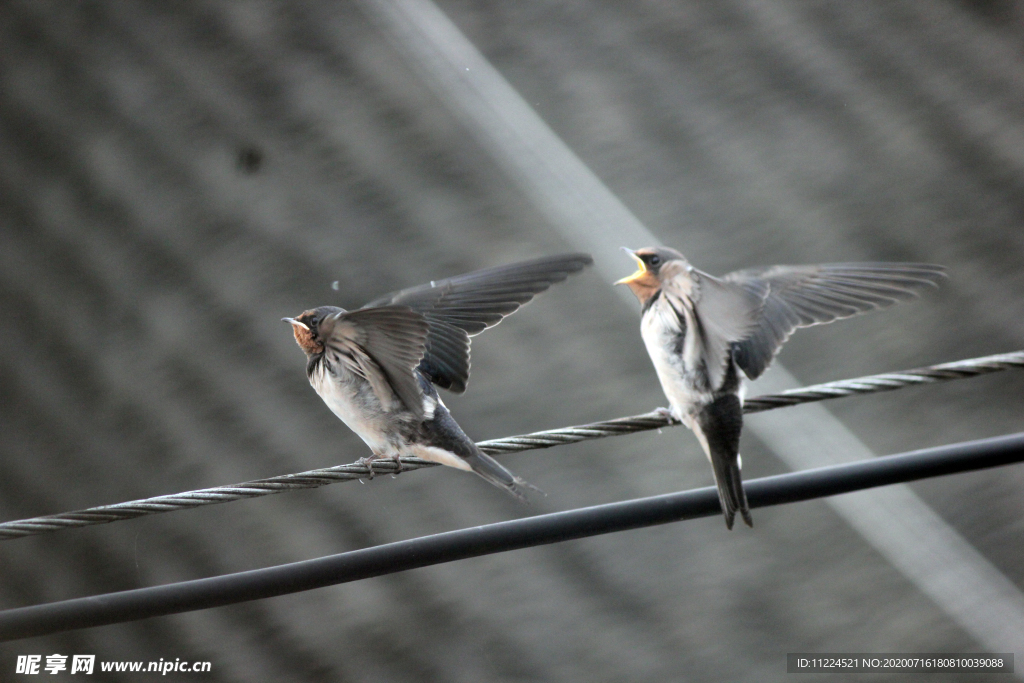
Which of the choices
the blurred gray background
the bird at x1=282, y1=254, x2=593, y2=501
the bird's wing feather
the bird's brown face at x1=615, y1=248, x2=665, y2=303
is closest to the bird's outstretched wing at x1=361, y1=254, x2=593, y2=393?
the bird at x1=282, y1=254, x2=593, y2=501

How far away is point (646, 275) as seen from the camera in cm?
139

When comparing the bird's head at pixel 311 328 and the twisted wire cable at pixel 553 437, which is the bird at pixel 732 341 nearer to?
the twisted wire cable at pixel 553 437

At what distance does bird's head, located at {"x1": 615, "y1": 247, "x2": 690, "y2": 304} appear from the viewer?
4.47 feet

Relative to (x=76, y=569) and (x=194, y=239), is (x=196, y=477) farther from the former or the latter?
(x=194, y=239)

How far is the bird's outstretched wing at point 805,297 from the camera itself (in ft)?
4.34

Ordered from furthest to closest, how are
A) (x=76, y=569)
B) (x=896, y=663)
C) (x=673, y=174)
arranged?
(x=76, y=569), (x=673, y=174), (x=896, y=663)

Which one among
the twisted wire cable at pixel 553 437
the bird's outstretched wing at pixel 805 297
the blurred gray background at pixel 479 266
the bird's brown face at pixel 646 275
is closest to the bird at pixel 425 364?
the bird's brown face at pixel 646 275

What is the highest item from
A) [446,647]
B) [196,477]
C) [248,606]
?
[196,477]

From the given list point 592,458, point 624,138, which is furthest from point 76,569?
point 624,138

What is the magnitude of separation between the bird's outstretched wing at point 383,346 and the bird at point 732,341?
42 centimetres

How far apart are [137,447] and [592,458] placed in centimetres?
188

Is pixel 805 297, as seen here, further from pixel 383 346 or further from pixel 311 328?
pixel 311 328

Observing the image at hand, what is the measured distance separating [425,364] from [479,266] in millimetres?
1395

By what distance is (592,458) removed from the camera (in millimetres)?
2762
